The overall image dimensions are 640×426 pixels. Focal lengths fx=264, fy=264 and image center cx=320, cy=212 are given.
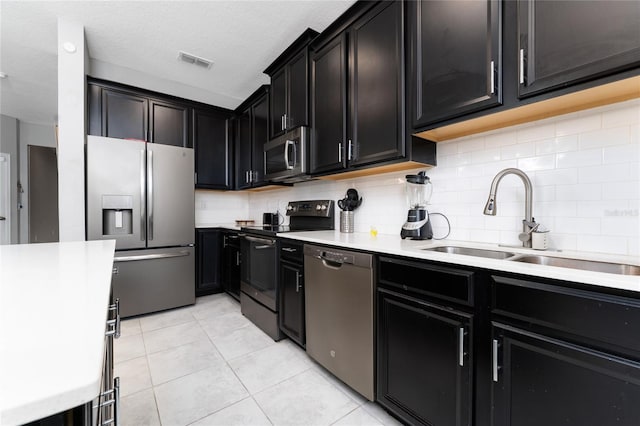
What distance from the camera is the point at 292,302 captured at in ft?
6.77

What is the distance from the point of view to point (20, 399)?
0.27 meters

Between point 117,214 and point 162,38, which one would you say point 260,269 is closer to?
point 117,214

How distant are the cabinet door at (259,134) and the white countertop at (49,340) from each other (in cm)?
252

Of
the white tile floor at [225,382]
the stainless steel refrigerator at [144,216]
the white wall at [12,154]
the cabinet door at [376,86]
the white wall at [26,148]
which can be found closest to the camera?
the white tile floor at [225,382]

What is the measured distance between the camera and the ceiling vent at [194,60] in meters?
2.74

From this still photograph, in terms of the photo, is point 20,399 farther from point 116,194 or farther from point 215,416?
point 116,194

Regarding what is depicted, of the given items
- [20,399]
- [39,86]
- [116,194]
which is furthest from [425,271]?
[39,86]

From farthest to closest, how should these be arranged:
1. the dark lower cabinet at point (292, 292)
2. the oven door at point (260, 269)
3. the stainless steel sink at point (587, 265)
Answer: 1. the oven door at point (260, 269)
2. the dark lower cabinet at point (292, 292)
3. the stainless steel sink at point (587, 265)

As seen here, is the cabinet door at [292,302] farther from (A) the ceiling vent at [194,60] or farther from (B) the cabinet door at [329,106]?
(A) the ceiling vent at [194,60]

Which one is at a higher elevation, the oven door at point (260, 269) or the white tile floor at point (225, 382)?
the oven door at point (260, 269)

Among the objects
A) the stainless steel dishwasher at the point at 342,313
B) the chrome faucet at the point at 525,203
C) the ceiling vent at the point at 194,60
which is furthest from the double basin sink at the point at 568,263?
the ceiling vent at the point at 194,60

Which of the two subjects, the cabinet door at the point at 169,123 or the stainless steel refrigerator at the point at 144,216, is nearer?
the stainless steel refrigerator at the point at 144,216

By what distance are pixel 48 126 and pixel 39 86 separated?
1866 mm

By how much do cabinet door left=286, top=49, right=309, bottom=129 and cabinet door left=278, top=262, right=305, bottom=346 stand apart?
128cm
